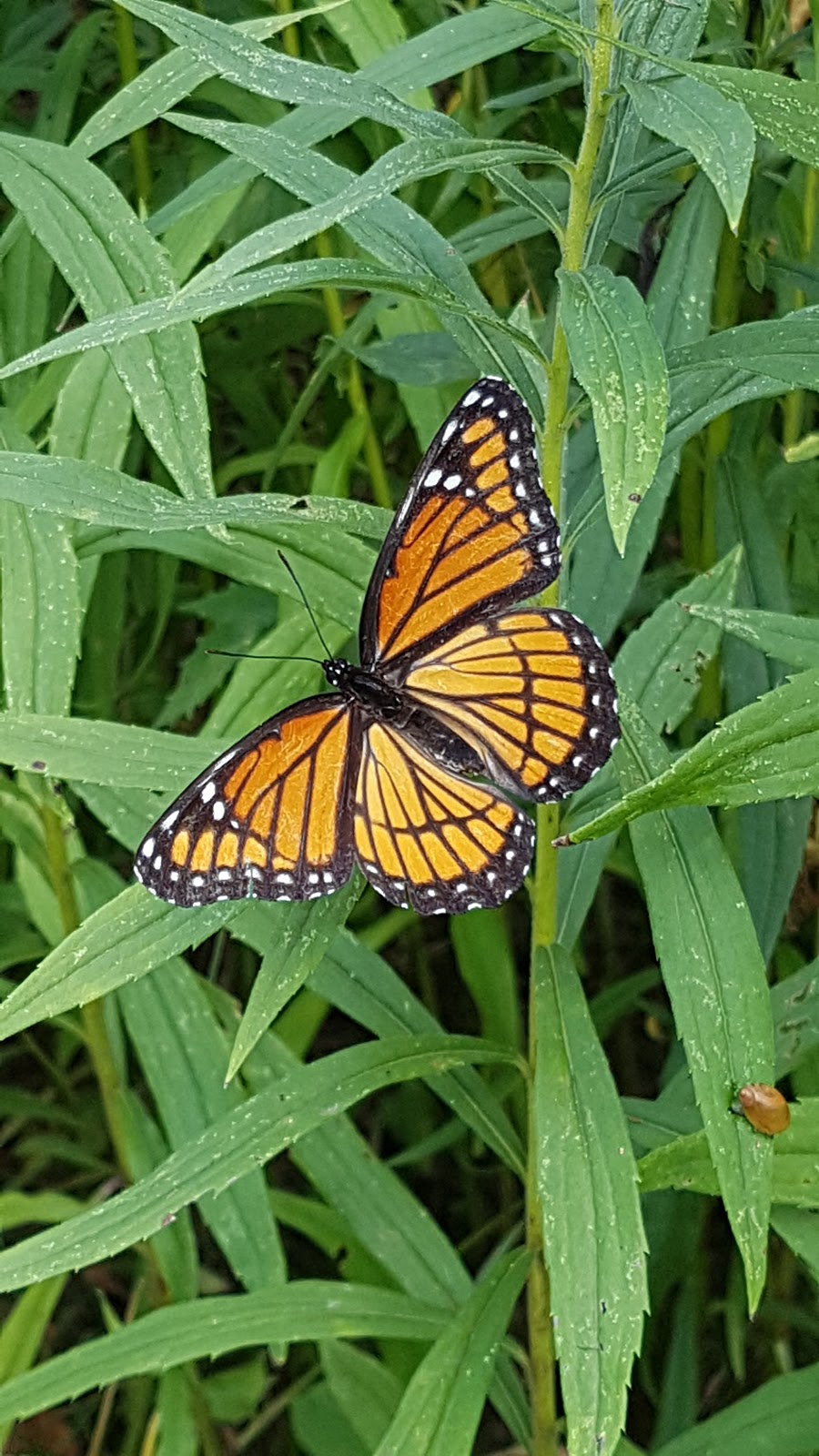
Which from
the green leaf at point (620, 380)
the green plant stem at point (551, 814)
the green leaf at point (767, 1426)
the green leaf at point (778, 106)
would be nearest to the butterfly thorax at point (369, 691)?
the green plant stem at point (551, 814)

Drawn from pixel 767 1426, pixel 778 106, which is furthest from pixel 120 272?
pixel 767 1426

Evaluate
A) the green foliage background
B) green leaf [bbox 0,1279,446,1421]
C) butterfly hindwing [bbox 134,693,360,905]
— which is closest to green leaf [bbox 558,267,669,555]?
the green foliage background

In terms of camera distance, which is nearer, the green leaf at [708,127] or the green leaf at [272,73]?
the green leaf at [708,127]

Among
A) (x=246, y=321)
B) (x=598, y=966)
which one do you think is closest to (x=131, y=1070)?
(x=598, y=966)

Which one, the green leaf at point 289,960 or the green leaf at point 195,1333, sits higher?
the green leaf at point 289,960

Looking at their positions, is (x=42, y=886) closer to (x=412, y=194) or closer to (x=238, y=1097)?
(x=238, y=1097)

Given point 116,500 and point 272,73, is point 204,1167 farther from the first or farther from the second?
point 272,73

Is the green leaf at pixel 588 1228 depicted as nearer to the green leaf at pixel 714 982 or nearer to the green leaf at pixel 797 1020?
the green leaf at pixel 714 982
